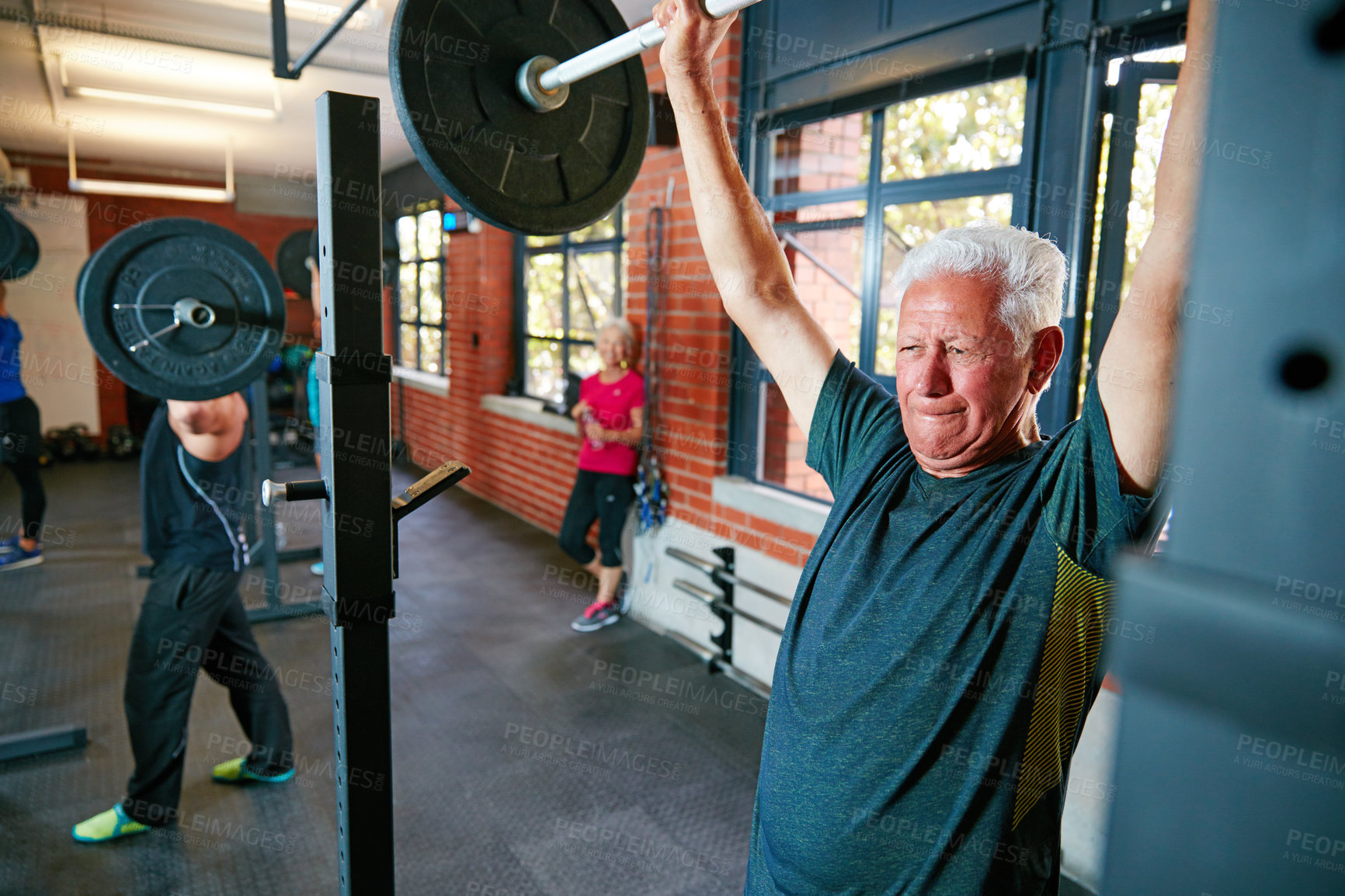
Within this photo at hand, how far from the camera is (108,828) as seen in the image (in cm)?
238

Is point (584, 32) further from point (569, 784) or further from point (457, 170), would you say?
point (569, 784)

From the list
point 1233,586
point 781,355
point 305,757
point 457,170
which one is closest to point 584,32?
point 457,170

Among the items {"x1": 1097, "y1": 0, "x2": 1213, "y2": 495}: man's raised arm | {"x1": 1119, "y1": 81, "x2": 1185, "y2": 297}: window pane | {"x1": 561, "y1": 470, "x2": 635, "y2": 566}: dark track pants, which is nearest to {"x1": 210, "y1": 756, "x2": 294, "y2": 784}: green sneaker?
{"x1": 561, "y1": 470, "x2": 635, "y2": 566}: dark track pants

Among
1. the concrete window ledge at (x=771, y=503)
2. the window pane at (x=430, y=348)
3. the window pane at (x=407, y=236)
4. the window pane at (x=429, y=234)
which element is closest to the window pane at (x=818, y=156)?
the concrete window ledge at (x=771, y=503)

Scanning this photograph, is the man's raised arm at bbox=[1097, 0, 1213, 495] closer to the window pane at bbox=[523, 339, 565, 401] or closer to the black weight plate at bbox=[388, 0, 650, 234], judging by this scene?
the black weight plate at bbox=[388, 0, 650, 234]

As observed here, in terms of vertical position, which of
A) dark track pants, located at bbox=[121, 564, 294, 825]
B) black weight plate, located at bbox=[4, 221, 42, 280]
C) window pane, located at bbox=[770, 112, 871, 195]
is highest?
window pane, located at bbox=[770, 112, 871, 195]

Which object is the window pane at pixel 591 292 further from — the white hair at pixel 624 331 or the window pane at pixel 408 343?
the window pane at pixel 408 343

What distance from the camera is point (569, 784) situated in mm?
2721

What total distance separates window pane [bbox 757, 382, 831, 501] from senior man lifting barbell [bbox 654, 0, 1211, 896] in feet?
7.83

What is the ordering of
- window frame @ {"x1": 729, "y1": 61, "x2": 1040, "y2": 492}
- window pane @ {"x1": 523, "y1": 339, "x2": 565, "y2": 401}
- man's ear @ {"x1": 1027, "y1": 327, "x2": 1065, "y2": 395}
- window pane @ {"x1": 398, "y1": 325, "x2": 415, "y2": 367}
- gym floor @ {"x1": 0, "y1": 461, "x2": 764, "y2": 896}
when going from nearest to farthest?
man's ear @ {"x1": 1027, "y1": 327, "x2": 1065, "y2": 395} < gym floor @ {"x1": 0, "y1": 461, "x2": 764, "y2": 896} < window frame @ {"x1": 729, "y1": 61, "x2": 1040, "y2": 492} < window pane @ {"x1": 523, "y1": 339, "x2": 565, "y2": 401} < window pane @ {"x1": 398, "y1": 325, "x2": 415, "y2": 367}

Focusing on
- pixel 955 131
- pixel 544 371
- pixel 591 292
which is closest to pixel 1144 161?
pixel 955 131

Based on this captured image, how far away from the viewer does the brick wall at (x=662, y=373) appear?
3545 millimetres

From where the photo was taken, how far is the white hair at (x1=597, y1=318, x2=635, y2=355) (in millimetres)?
3869

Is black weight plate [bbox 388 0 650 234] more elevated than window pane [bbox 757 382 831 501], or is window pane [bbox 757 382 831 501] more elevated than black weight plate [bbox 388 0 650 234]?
black weight plate [bbox 388 0 650 234]
